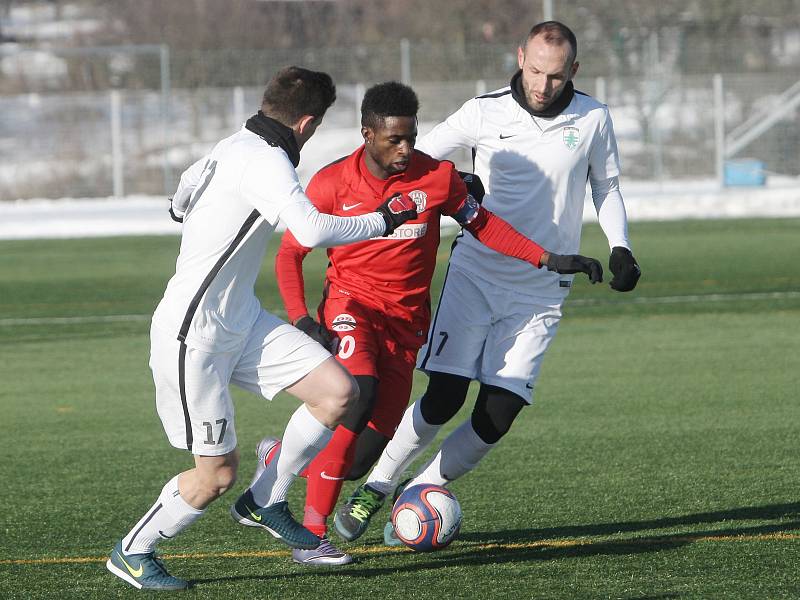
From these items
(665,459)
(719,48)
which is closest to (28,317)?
(665,459)

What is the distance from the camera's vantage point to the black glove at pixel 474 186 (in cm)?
611

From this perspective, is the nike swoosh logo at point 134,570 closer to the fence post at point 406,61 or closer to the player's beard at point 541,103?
the player's beard at point 541,103

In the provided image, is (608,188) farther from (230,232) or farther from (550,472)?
(230,232)

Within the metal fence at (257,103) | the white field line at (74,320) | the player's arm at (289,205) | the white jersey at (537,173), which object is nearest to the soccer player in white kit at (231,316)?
the player's arm at (289,205)

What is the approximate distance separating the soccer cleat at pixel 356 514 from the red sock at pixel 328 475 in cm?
12

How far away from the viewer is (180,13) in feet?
163

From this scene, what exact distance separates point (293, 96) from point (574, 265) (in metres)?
1.40

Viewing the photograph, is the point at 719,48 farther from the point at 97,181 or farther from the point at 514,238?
the point at 514,238

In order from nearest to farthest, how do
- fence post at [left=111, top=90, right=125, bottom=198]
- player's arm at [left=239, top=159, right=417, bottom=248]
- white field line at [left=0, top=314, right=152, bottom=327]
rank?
1. player's arm at [left=239, top=159, right=417, bottom=248]
2. white field line at [left=0, top=314, right=152, bottom=327]
3. fence post at [left=111, top=90, right=125, bottom=198]

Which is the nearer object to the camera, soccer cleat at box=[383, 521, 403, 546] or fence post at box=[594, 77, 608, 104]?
soccer cleat at box=[383, 521, 403, 546]

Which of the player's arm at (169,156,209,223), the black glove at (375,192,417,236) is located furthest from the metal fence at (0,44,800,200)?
the black glove at (375,192,417,236)

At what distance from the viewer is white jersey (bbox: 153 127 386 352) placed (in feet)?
16.3

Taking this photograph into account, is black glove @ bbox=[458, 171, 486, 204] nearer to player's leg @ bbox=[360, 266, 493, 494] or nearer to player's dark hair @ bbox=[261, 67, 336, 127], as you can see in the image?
player's leg @ bbox=[360, 266, 493, 494]

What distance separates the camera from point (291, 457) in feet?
18.4
